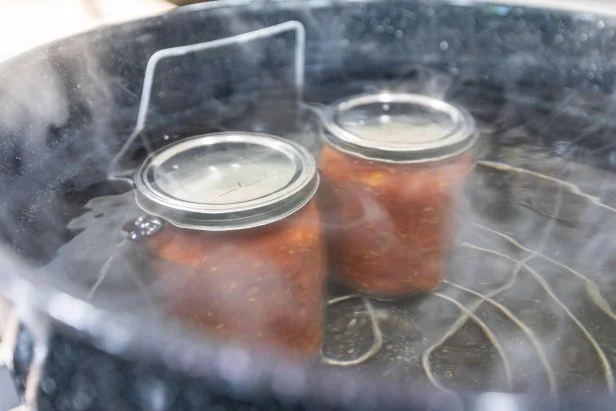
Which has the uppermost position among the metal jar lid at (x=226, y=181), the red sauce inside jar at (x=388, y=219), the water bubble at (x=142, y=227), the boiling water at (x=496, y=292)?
the metal jar lid at (x=226, y=181)

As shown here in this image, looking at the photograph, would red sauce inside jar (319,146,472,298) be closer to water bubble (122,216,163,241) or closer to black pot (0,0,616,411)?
black pot (0,0,616,411)

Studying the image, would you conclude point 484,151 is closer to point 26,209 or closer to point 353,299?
point 353,299

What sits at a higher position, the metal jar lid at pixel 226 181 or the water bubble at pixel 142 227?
the metal jar lid at pixel 226 181

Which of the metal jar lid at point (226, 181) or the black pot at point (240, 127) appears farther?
the metal jar lid at point (226, 181)

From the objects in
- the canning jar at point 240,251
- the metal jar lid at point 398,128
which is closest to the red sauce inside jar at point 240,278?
the canning jar at point 240,251

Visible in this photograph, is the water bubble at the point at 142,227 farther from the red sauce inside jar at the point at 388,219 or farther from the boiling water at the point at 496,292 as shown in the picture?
the red sauce inside jar at the point at 388,219

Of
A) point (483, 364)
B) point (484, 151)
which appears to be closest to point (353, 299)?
point (483, 364)

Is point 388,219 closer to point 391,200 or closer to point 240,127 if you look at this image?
point 391,200

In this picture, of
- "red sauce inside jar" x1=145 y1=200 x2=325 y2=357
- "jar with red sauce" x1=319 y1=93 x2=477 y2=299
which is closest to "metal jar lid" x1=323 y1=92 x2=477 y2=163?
"jar with red sauce" x1=319 y1=93 x2=477 y2=299
